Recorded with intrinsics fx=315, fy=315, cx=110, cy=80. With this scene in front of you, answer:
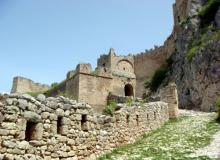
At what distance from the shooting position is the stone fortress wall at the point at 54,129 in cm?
698

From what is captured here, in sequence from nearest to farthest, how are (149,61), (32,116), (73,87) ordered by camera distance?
(32,116), (73,87), (149,61)

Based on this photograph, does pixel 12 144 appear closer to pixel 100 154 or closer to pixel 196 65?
pixel 100 154

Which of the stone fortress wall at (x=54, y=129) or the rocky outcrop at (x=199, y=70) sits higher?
the rocky outcrop at (x=199, y=70)

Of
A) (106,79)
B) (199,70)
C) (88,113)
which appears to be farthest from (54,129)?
(199,70)

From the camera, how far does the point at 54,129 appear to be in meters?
8.45

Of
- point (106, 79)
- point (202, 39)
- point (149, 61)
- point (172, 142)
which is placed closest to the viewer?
point (172, 142)

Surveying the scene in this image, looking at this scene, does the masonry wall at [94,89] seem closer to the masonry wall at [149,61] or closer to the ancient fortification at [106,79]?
the ancient fortification at [106,79]

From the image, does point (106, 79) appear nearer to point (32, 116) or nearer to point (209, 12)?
point (32, 116)

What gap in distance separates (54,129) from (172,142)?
6303 mm

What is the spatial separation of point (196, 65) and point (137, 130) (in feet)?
65.9

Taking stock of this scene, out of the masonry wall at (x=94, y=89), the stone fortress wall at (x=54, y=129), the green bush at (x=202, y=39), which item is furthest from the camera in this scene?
the green bush at (x=202, y=39)

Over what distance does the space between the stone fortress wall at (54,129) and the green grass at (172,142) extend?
2.15ft

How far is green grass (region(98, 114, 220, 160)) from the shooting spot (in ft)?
35.9

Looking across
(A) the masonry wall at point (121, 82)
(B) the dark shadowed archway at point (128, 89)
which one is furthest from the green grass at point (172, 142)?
(B) the dark shadowed archway at point (128, 89)
